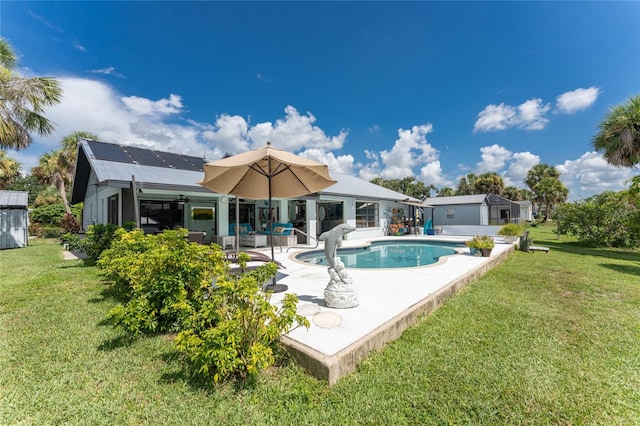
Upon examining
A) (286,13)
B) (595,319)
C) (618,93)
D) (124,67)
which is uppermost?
(286,13)

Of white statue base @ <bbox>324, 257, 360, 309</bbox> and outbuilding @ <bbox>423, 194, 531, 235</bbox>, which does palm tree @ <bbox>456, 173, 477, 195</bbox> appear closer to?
outbuilding @ <bbox>423, 194, 531, 235</bbox>

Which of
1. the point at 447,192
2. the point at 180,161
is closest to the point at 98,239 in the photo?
the point at 180,161

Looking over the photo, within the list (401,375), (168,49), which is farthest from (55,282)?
(168,49)

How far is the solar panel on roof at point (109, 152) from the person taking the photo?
1100cm

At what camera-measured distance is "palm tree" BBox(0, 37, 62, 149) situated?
31.8ft

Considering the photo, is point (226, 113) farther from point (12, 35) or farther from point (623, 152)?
point (623, 152)

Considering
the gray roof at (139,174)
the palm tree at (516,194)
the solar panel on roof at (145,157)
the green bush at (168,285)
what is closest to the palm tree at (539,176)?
the palm tree at (516,194)

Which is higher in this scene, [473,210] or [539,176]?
[539,176]

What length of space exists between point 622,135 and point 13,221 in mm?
31759

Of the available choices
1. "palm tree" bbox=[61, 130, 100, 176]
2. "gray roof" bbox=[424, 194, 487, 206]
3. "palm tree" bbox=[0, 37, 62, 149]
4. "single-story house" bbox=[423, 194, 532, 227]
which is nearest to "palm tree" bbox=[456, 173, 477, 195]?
"single-story house" bbox=[423, 194, 532, 227]

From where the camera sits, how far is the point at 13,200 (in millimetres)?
15047

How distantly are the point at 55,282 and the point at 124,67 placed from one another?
12931 millimetres

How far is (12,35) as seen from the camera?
10297 millimetres

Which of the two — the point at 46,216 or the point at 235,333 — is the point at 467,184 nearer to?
the point at 235,333
